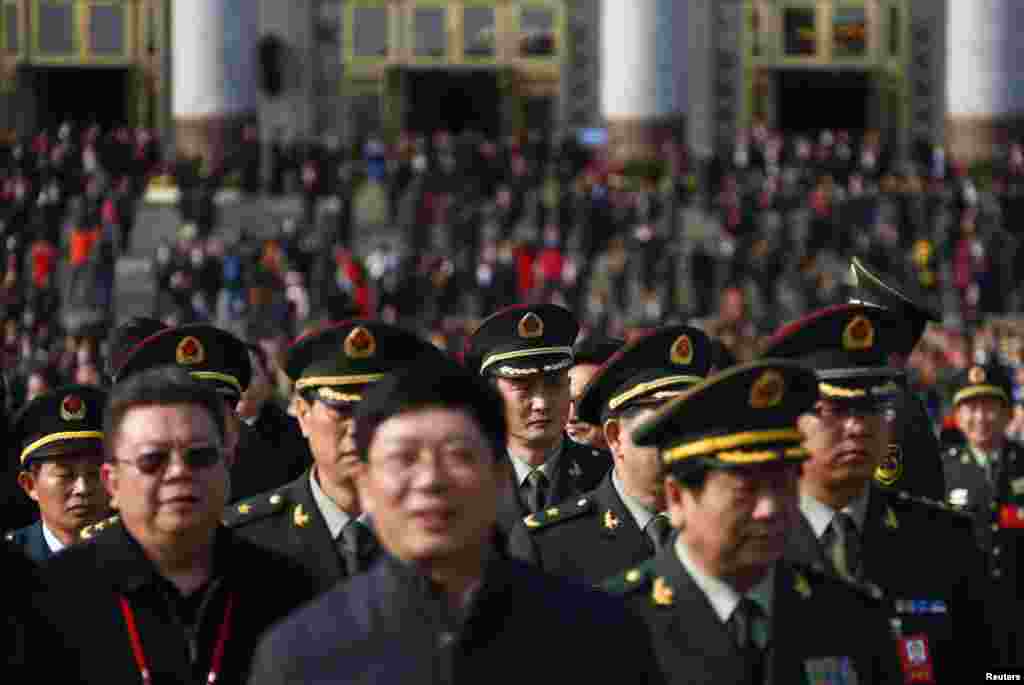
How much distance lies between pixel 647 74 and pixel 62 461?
39.2 m

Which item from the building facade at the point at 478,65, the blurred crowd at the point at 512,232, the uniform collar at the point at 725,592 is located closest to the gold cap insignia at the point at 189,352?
the uniform collar at the point at 725,592

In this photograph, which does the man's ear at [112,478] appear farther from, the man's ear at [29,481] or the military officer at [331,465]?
the man's ear at [29,481]

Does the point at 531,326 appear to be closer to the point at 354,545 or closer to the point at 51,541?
the point at 51,541

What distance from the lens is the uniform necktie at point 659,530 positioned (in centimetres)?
840

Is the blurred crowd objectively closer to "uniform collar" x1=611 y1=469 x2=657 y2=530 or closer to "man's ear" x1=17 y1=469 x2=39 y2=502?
"man's ear" x1=17 y1=469 x2=39 y2=502

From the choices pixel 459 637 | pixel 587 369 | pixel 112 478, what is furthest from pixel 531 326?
pixel 459 637

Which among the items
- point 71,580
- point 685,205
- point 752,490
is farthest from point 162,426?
point 685,205

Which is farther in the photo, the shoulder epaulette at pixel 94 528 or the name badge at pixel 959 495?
the name badge at pixel 959 495

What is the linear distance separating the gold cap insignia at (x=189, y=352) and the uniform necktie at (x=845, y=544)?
8.20ft

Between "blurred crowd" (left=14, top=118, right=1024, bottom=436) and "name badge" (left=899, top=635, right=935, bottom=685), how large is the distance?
876 inches

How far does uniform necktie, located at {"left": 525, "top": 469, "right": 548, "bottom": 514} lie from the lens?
33.1ft

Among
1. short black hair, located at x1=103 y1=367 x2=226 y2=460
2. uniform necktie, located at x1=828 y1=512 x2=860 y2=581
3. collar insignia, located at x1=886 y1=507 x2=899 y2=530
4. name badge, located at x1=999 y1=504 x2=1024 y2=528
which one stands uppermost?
short black hair, located at x1=103 y1=367 x2=226 y2=460

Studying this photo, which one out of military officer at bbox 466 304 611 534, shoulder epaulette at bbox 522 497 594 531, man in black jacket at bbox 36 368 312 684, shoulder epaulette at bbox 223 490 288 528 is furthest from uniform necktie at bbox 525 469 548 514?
man in black jacket at bbox 36 368 312 684

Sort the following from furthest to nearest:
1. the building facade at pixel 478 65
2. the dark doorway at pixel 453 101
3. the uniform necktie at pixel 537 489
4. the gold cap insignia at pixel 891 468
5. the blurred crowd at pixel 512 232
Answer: the dark doorway at pixel 453 101 < the building facade at pixel 478 65 < the blurred crowd at pixel 512 232 < the uniform necktie at pixel 537 489 < the gold cap insignia at pixel 891 468
